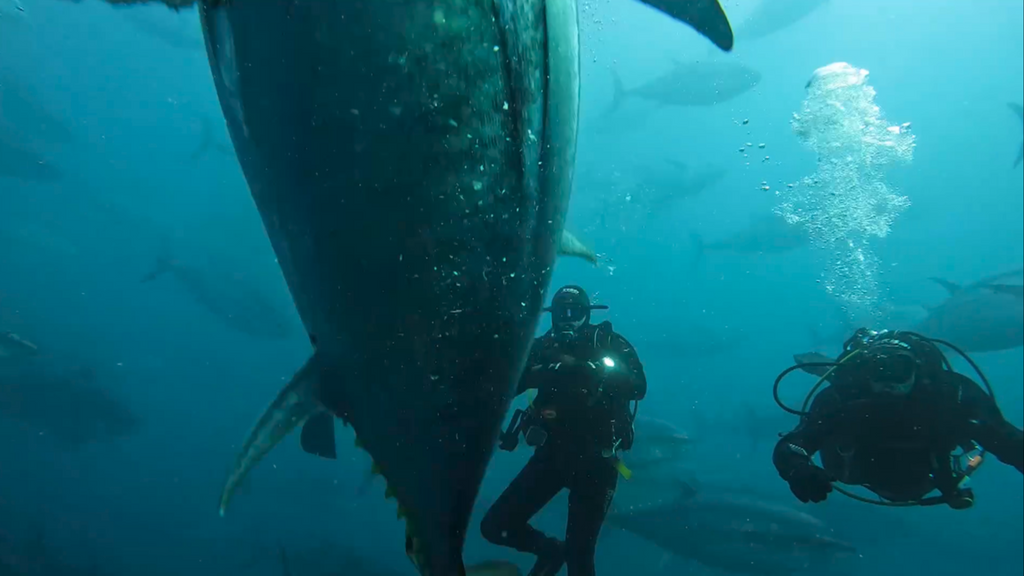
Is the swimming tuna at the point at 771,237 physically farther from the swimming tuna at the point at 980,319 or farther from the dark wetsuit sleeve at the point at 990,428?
the dark wetsuit sleeve at the point at 990,428

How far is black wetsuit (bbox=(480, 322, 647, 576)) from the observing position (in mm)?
3538

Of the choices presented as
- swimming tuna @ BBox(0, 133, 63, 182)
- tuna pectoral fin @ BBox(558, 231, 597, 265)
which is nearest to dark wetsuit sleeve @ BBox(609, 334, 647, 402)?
tuna pectoral fin @ BBox(558, 231, 597, 265)

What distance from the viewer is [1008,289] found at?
9.70 meters

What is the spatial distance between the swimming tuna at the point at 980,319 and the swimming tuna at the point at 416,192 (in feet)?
40.8

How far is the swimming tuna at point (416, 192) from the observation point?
82 cm

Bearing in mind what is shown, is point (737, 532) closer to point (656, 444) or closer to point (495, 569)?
point (656, 444)

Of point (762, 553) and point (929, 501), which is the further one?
point (762, 553)

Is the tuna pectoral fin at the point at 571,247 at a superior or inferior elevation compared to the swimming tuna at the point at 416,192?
inferior

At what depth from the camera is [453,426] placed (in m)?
0.98

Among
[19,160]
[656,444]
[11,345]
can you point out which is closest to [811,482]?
[656,444]

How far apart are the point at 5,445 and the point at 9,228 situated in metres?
19.2

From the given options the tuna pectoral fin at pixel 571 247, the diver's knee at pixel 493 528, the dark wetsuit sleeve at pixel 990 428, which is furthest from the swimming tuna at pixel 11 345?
the dark wetsuit sleeve at pixel 990 428

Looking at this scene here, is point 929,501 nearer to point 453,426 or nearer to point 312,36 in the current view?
point 453,426

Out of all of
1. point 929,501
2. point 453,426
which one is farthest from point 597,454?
point 453,426
